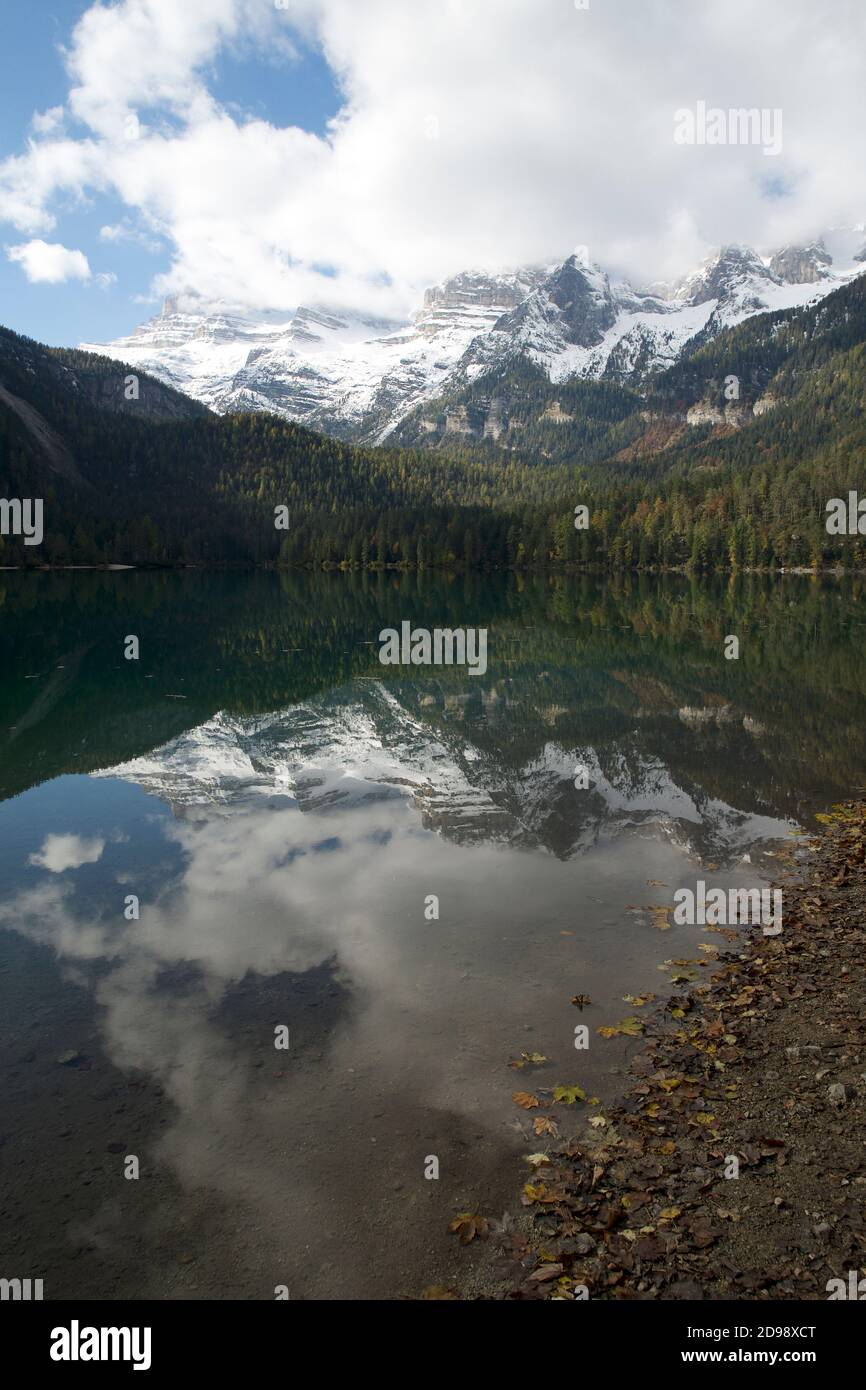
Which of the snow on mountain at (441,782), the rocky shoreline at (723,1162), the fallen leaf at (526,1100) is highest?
the snow on mountain at (441,782)

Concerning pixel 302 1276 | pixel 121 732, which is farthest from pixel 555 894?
pixel 121 732

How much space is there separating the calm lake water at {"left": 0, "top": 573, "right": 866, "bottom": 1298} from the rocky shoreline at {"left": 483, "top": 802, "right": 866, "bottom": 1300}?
497 millimetres

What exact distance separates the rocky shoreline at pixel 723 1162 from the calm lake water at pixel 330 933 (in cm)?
50

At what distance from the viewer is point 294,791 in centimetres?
2141

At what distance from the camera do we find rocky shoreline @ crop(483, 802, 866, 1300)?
6.25m

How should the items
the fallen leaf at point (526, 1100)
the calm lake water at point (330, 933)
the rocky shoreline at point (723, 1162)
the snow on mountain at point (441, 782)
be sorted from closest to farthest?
the rocky shoreline at point (723, 1162) → the calm lake water at point (330, 933) → the fallen leaf at point (526, 1100) → the snow on mountain at point (441, 782)

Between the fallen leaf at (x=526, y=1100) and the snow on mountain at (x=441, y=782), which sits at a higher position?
the snow on mountain at (x=441, y=782)

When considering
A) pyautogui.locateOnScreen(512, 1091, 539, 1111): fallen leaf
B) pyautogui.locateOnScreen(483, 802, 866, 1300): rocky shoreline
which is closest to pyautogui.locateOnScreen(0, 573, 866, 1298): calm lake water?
pyautogui.locateOnScreen(512, 1091, 539, 1111): fallen leaf

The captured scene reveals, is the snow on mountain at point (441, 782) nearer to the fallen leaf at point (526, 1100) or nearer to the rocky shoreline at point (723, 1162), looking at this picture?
the rocky shoreline at point (723, 1162)

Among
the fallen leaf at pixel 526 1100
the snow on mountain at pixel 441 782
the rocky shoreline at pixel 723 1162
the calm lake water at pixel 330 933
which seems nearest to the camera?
the rocky shoreline at pixel 723 1162

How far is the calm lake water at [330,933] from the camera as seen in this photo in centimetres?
751

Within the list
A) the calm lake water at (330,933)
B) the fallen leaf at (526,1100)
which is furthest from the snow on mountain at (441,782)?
the fallen leaf at (526,1100)

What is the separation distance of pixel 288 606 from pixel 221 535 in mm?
114781
